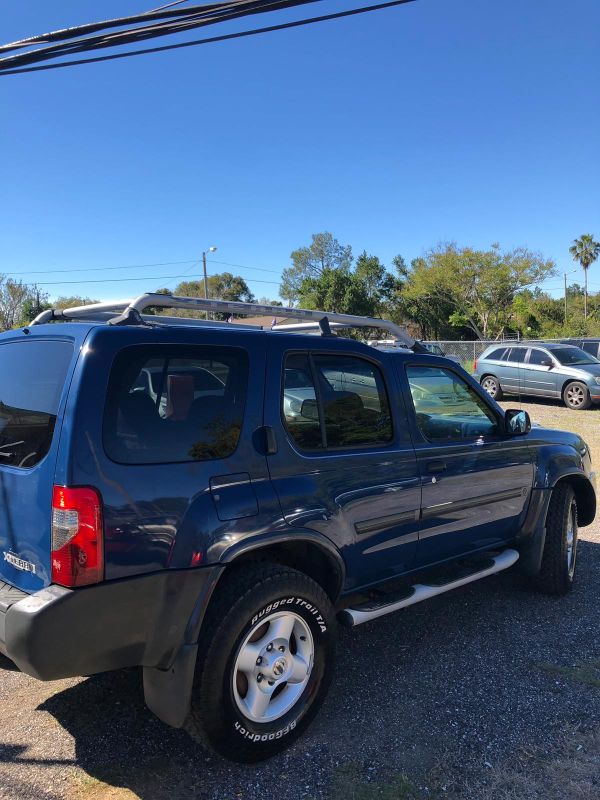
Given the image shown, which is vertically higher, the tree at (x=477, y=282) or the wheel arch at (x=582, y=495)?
the tree at (x=477, y=282)

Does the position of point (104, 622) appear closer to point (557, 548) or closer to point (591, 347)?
point (557, 548)

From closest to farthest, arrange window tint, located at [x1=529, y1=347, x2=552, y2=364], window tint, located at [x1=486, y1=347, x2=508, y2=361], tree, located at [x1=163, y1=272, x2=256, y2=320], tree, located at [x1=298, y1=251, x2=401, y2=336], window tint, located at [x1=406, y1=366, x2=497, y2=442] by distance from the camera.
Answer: window tint, located at [x1=406, y1=366, x2=497, y2=442], window tint, located at [x1=529, y1=347, x2=552, y2=364], window tint, located at [x1=486, y1=347, x2=508, y2=361], tree, located at [x1=298, y1=251, x2=401, y2=336], tree, located at [x1=163, y1=272, x2=256, y2=320]

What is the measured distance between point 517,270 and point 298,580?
140ft

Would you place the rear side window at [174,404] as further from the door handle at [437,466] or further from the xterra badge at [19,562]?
the door handle at [437,466]

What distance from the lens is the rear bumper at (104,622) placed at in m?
→ 2.08

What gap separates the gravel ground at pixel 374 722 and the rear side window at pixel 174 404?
4.57 ft

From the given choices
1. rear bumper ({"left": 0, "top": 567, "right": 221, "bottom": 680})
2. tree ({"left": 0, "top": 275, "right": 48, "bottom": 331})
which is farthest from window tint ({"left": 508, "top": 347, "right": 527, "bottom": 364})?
tree ({"left": 0, "top": 275, "right": 48, "bottom": 331})

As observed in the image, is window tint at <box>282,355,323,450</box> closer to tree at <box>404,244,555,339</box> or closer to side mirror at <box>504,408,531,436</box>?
side mirror at <box>504,408,531,436</box>

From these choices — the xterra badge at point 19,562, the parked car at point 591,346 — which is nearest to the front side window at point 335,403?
the xterra badge at point 19,562

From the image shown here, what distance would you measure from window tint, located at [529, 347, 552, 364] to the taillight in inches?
604

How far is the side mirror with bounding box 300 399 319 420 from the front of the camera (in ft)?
9.61

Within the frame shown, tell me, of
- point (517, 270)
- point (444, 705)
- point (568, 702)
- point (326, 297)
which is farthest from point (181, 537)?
point (326, 297)

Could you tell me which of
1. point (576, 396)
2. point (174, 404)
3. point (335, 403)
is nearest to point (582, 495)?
point (335, 403)

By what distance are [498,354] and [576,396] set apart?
8.40ft
